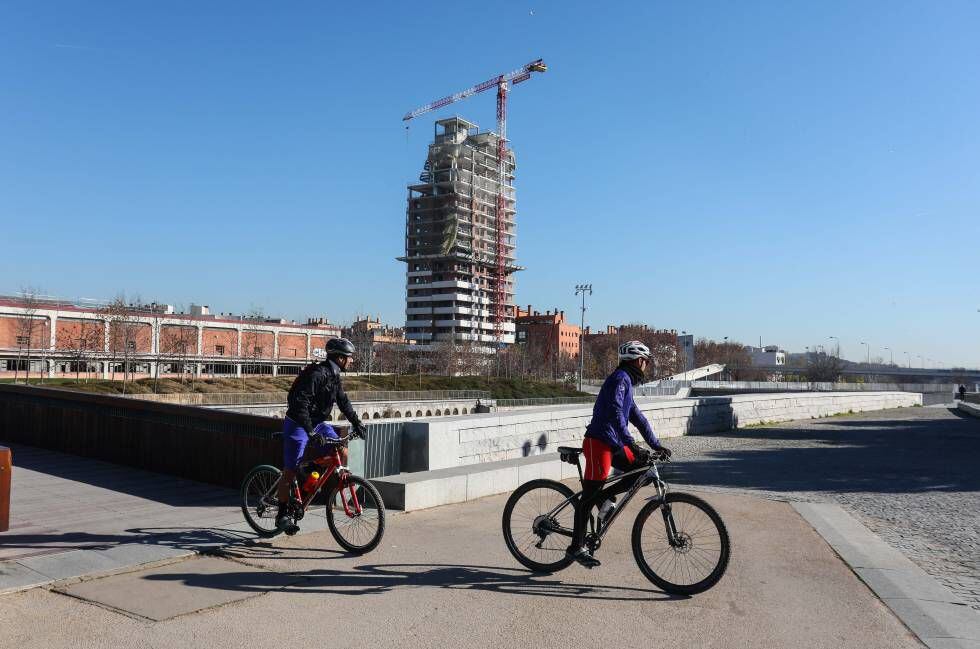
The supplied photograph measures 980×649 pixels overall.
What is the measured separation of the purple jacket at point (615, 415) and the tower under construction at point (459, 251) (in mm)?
140664

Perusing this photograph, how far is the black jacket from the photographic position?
694 centimetres

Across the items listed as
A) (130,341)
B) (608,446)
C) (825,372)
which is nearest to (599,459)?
(608,446)

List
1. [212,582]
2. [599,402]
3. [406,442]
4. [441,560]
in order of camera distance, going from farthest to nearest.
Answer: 1. [406,442]
2. [441,560]
3. [599,402]
4. [212,582]

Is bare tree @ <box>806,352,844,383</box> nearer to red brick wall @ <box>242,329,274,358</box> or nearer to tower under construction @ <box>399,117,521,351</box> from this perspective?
tower under construction @ <box>399,117,521,351</box>

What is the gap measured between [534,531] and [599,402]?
46.7 inches

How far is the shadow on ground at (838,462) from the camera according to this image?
1288cm

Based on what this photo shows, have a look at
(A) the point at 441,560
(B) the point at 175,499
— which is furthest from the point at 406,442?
(A) the point at 441,560

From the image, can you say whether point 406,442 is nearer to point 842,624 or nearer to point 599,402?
point 599,402

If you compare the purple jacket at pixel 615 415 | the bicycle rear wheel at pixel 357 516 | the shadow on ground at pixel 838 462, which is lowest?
the shadow on ground at pixel 838 462

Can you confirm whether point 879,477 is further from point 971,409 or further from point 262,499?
point 971,409

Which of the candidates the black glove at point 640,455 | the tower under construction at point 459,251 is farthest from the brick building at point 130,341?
the tower under construction at point 459,251

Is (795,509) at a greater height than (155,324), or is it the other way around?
(155,324)

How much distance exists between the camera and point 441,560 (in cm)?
653

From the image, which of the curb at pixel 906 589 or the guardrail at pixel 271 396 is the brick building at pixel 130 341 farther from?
the curb at pixel 906 589
